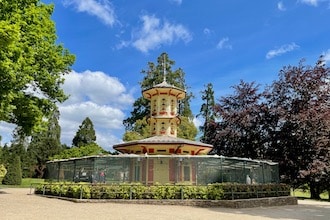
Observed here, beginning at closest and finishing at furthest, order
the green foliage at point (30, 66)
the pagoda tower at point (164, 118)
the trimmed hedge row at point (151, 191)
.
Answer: the green foliage at point (30, 66) → the trimmed hedge row at point (151, 191) → the pagoda tower at point (164, 118)

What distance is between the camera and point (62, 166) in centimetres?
2216

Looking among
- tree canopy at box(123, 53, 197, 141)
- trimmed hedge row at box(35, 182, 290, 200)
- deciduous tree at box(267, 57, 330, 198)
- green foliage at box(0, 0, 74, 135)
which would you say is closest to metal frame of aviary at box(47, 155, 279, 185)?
trimmed hedge row at box(35, 182, 290, 200)

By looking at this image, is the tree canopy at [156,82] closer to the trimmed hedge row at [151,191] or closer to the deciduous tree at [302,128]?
the deciduous tree at [302,128]

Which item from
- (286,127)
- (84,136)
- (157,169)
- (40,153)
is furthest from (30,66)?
(84,136)

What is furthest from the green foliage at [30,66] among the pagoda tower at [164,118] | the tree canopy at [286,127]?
the tree canopy at [286,127]

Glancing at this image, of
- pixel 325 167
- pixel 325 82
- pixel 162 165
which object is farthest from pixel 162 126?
pixel 325 82

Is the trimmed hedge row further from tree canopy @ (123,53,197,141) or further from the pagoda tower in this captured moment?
tree canopy @ (123,53,197,141)

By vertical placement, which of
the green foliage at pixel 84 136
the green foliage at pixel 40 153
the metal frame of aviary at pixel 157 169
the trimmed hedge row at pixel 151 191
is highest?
the green foliage at pixel 84 136

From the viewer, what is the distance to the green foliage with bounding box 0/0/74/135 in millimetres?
15548

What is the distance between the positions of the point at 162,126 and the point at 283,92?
13376 millimetres

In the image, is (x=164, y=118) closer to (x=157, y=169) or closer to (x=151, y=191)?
(x=157, y=169)

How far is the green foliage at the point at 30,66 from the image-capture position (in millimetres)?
15548

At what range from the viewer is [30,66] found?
18.3 m

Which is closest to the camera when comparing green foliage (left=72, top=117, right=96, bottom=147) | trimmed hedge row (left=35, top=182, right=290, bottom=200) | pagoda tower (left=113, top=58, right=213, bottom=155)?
trimmed hedge row (left=35, top=182, right=290, bottom=200)
